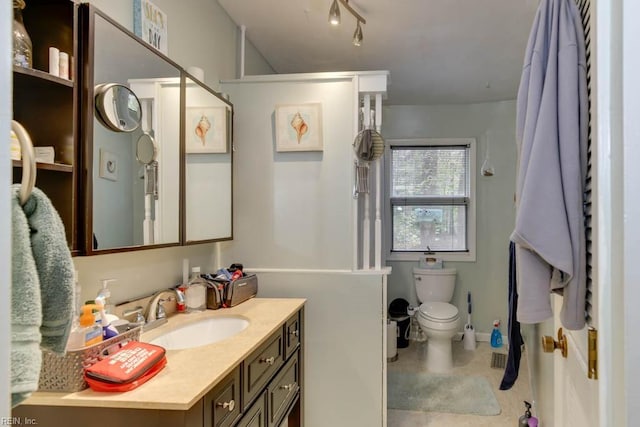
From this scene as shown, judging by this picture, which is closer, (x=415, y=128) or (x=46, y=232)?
(x=46, y=232)

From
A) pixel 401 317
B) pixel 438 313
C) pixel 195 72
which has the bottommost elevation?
pixel 401 317

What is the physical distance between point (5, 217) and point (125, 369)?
2.29 feet

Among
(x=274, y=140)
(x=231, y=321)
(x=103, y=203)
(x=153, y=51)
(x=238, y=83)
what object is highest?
(x=238, y=83)

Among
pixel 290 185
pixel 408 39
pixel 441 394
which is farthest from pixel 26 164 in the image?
pixel 441 394

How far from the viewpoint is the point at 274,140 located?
2221 mm

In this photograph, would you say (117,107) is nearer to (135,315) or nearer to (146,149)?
(146,149)

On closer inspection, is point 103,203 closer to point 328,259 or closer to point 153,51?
point 153,51

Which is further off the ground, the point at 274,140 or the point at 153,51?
the point at 153,51

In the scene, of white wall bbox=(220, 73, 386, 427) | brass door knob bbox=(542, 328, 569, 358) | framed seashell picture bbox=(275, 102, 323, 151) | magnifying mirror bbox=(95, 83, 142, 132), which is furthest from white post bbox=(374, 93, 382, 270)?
magnifying mirror bbox=(95, 83, 142, 132)

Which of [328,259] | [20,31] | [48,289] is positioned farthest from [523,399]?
[20,31]

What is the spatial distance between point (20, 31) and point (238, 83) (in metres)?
1.37

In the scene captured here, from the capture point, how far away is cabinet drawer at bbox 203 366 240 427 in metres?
1.02

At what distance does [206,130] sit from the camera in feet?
6.18

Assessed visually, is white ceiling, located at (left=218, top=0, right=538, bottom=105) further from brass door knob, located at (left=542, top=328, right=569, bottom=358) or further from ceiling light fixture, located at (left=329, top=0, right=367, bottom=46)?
brass door knob, located at (left=542, top=328, right=569, bottom=358)
